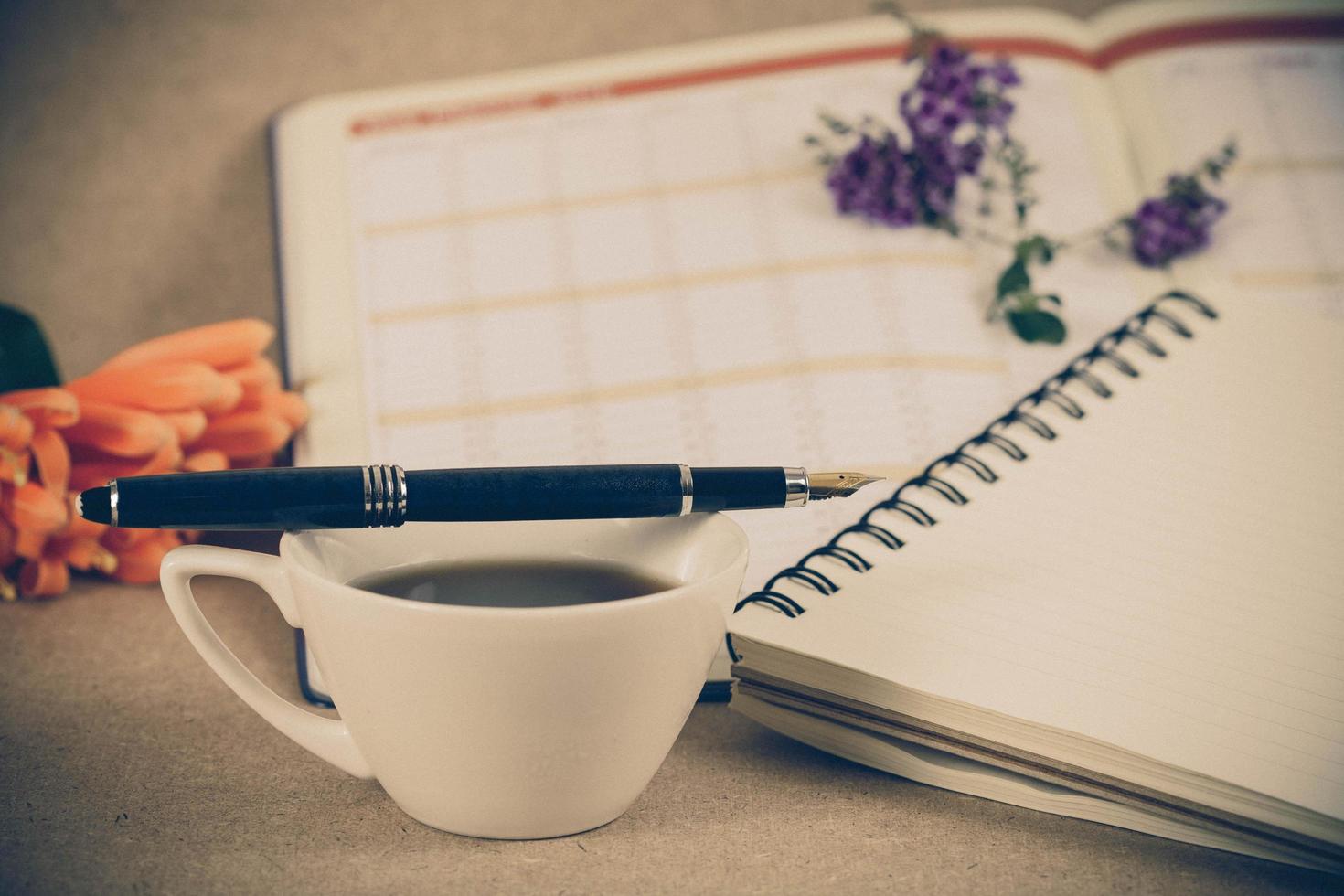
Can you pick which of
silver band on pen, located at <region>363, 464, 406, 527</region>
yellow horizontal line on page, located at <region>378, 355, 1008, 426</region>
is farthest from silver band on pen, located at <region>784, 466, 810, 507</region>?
yellow horizontal line on page, located at <region>378, 355, 1008, 426</region>

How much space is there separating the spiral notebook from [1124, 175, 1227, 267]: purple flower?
0.18m

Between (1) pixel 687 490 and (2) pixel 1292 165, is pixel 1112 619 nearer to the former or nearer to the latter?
(1) pixel 687 490

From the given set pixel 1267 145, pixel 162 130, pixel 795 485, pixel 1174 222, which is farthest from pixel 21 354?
pixel 1267 145

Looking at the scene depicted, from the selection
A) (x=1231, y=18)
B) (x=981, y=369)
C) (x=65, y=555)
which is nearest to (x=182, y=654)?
(x=65, y=555)

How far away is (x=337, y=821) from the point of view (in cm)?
41

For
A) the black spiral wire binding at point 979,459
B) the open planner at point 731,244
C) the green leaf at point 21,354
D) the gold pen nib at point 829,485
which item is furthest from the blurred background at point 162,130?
the gold pen nib at point 829,485

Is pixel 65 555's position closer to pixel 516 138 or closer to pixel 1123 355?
pixel 516 138

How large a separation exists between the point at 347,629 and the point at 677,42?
2.40 ft

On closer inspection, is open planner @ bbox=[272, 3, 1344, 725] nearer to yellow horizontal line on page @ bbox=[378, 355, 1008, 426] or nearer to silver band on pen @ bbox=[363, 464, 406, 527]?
yellow horizontal line on page @ bbox=[378, 355, 1008, 426]

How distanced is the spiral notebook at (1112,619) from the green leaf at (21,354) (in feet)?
1.63

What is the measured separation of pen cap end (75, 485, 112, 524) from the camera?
37 cm

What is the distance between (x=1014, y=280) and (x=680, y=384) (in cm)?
24

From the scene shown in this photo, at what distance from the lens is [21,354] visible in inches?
26.4

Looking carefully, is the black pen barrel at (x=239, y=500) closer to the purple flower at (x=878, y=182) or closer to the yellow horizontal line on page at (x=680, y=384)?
the yellow horizontal line on page at (x=680, y=384)
